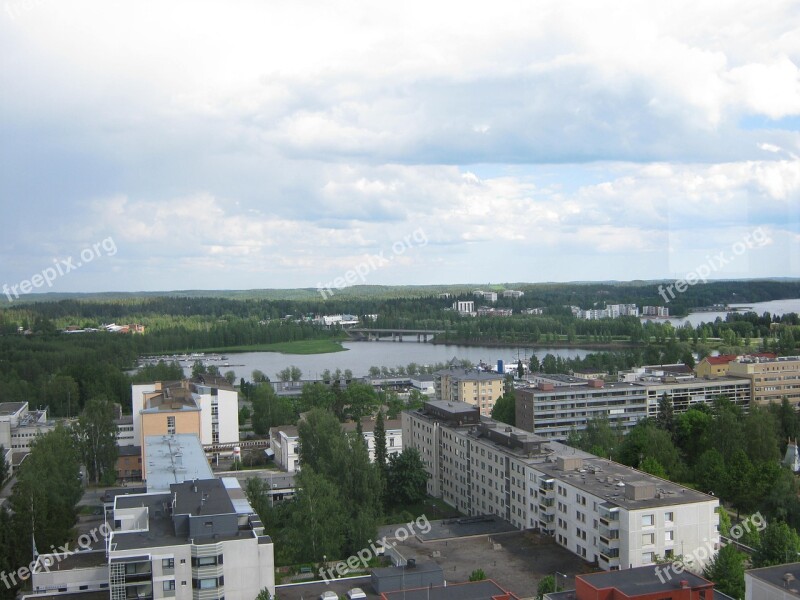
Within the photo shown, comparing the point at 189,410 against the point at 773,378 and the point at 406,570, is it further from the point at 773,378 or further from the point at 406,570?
the point at 773,378

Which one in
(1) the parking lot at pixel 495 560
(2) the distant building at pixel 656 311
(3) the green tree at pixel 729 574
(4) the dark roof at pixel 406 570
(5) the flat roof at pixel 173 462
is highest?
(2) the distant building at pixel 656 311

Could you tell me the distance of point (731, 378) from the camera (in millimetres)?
15062

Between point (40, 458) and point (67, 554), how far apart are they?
291 cm

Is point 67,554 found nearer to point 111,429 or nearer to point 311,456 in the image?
point 311,456

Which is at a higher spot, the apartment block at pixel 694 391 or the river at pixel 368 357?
the apartment block at pixel 694 391

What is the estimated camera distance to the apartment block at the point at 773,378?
14930 mm

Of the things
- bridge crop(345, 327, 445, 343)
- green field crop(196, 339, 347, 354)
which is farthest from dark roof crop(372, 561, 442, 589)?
bridge crop(345, 327, 445, 343)

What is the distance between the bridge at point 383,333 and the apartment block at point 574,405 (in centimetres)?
2720

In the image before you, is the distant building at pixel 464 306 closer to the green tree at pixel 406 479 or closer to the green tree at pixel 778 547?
the green tree at pixel 406 479

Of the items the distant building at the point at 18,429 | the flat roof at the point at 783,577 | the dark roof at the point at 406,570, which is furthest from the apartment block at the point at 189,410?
the flat roof at the point at 783,577

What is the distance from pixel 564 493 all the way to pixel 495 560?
38.9 inches

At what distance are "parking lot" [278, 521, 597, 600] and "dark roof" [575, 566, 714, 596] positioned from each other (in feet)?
3.75

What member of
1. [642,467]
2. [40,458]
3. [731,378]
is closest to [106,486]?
[40,458]

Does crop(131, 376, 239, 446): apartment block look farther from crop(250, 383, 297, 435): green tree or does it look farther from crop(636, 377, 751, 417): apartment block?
crop(636, 377, 751, 417): apartment block
